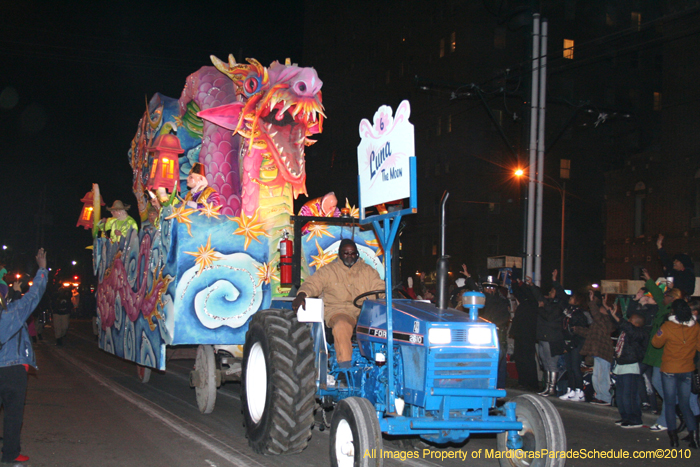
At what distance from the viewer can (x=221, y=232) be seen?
861cm

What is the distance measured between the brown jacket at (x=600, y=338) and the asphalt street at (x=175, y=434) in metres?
0.86

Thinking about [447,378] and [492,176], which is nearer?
[447,378]

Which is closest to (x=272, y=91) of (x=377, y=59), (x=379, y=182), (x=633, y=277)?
(x=379, y=182)

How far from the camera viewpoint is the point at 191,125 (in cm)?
1259

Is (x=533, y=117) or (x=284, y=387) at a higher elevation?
(x=533, y=117)

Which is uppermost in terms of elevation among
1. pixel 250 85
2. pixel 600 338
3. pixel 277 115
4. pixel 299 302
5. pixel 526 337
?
pixel 250 85

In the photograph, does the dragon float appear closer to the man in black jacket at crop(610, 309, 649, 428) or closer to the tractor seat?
the tractor seat

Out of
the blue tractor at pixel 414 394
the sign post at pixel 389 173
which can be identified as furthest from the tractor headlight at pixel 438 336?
the sign post at pixel 389 173

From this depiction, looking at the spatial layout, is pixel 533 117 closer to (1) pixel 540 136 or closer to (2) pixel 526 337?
(1) pixel 540 136

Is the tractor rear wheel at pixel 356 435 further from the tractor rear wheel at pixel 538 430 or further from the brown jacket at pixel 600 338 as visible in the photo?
the brown jacket at pixel 600 338

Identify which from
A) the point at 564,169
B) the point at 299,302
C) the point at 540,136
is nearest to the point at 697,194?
the point at 564,169

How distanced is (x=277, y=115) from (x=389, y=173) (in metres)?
4.86

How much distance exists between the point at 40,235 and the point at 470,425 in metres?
34.2

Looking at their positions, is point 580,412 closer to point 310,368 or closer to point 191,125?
point 310,368
